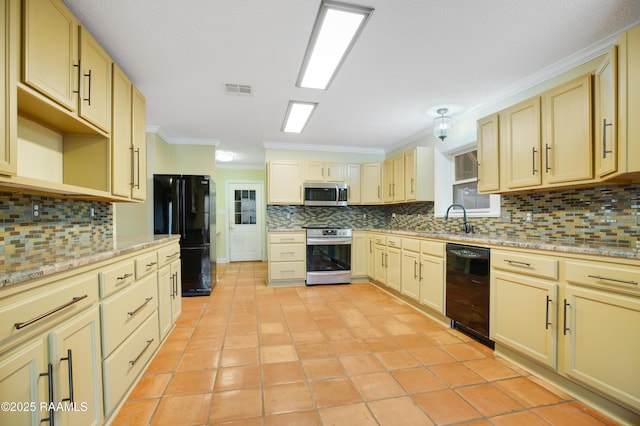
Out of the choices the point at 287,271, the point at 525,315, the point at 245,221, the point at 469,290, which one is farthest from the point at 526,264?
the point at 245,221

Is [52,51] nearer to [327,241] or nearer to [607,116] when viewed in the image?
[607,116]

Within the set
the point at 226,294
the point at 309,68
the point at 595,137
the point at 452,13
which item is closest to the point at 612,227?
the point at 595,137

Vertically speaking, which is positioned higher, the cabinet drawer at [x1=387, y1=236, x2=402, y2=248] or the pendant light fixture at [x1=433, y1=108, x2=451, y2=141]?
the pendant light fixture at [x1=433, y1=108, x2=451, y2=141]

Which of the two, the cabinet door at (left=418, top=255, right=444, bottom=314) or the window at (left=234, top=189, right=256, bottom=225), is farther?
the window at (left=234, top=189, right=256, bottom=225)

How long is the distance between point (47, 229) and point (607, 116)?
3.58 metres

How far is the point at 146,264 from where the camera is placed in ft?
6.41

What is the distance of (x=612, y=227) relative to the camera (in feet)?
6.39

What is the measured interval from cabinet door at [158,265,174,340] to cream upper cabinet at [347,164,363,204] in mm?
3061

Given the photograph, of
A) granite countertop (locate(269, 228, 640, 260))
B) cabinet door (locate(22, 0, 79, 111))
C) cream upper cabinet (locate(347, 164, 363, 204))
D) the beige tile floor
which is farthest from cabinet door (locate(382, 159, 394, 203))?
cabinet door (locate(22, 0, 79, 111))

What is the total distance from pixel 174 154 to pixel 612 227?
522 cm

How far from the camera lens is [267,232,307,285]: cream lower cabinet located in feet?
14.2

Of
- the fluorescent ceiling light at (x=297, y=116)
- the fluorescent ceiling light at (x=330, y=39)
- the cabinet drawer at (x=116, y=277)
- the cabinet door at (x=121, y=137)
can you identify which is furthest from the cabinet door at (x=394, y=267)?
the cabinet door at (x=121, y=137)

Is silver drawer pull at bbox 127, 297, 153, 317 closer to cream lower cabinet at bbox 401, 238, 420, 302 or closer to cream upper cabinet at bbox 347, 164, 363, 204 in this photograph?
cream lower cabinet at bbox 401, 238, 420, 302

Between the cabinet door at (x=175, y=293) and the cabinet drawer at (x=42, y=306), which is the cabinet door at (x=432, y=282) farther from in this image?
the cabinet drawer at (x=42, y=306)
